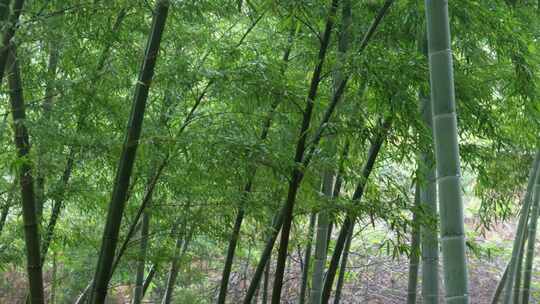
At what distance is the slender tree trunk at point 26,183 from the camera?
3408 mm

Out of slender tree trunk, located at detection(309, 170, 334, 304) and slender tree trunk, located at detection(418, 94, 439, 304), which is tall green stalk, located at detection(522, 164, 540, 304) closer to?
slender tree trunk, located at detection(418, 94, 439, 304)

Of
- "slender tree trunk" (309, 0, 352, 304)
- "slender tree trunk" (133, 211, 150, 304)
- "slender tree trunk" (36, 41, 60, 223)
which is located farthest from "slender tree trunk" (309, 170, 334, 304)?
Answer: "slender tree trunk" (36, 41, 60, 223)

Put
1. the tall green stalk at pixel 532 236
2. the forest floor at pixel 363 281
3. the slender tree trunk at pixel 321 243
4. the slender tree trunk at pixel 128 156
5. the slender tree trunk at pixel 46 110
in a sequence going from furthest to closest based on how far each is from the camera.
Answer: the forest floor at pixel 363 281 < the tall green stalk at pixel 532 236 < the slender tree trunk at pixel 321 243 < the slender tree trunk at pixel 46 110 < the slender tree trunk at pixel 128 156

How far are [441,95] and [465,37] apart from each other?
1668 millimetres

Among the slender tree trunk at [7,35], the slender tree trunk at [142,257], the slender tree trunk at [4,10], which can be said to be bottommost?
the slender tree trunk at [142,257]

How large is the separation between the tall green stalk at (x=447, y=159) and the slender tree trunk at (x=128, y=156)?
1.48 m

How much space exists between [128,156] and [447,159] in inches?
65.2

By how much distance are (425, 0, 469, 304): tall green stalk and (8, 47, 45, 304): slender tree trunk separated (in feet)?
6.73

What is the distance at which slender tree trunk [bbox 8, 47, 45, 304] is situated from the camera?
11.2ft

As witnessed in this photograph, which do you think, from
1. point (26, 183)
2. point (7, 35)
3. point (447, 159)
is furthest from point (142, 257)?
point (447, 159)

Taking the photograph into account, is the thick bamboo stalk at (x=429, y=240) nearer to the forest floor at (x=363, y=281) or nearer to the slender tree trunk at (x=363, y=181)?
the slender tree trunk at (x=363, y=181)

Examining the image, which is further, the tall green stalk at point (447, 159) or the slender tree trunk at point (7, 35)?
the slender tree trunk at point (7, 35)

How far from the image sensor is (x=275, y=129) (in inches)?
192

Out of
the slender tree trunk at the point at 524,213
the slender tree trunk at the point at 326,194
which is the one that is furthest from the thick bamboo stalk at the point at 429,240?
the slender tree trunk at the point at 524,213
